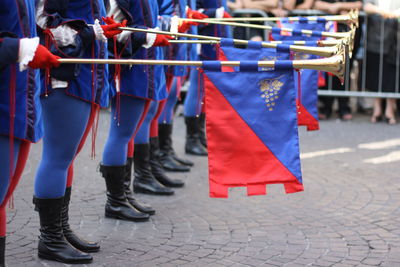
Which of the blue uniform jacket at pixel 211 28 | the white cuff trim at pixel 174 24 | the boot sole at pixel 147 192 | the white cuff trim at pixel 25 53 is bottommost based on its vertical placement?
the boot sole at pixel 147 192

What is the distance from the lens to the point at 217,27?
7.52 meters

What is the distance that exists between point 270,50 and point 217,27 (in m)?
2.69

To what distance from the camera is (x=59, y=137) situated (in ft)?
13.7

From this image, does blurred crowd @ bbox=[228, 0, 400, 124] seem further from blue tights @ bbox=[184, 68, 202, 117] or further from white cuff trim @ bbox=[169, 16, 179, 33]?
white cuff trim @ bbox=[169, 16, 179, 33]

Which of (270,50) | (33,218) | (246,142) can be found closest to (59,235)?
(33,218)

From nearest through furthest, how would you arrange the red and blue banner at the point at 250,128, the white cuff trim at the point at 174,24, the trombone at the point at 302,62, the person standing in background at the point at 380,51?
1. the trombone at the point at 302,62
2. the red and blue banner at the point at 250,128
3. the white cuff trim at the point at 174,24
4. the person standing in background at the point at 380,51

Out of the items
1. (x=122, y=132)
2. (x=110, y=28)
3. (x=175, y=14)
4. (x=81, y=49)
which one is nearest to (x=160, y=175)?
(x=122, y=132)

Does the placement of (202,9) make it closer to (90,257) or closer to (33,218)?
(33,218)

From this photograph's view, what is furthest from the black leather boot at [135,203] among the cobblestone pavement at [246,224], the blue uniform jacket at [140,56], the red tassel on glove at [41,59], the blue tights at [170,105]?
the red tassel on glove at [41,59]

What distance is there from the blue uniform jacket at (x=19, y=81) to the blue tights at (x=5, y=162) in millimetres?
54

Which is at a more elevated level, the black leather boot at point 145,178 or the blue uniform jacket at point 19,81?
the blue uniform jacket at point 19,81

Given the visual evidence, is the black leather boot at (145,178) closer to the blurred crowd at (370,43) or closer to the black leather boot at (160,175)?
the black leather boot at (160,175)

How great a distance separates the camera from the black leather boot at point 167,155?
23.6 ft

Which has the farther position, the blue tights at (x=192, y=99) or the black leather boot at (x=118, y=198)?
the blue tights at (x=192, y=99)
